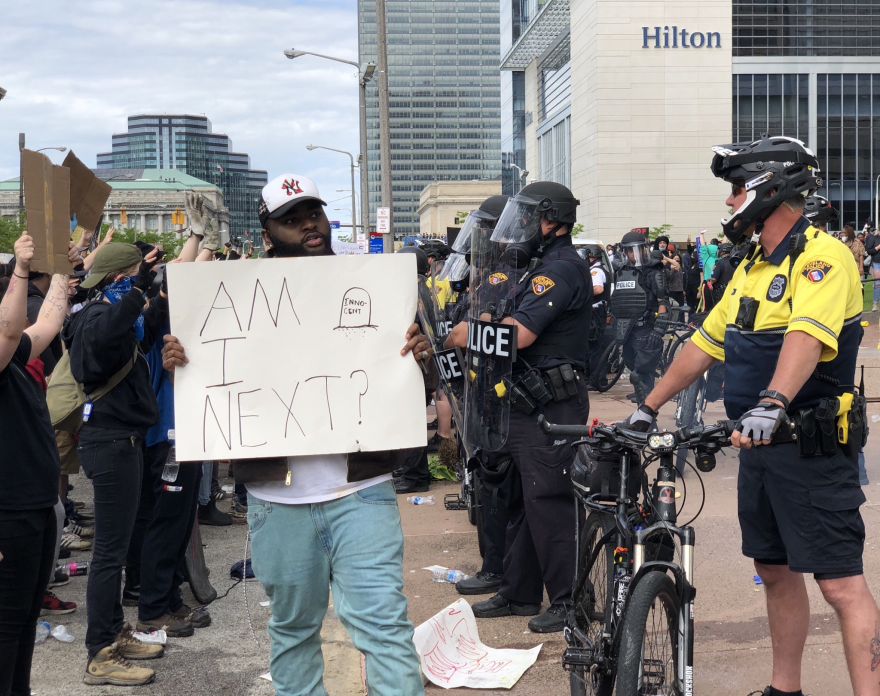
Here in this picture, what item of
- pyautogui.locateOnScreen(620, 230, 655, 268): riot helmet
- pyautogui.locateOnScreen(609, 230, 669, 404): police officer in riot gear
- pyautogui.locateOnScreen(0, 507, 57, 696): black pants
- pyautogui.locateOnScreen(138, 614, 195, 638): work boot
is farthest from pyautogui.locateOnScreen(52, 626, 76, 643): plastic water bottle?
pyautogui.locateOnScreen(620, 230, 655, 268): riot helmet

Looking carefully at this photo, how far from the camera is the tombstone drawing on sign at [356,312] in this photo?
3.08 meters

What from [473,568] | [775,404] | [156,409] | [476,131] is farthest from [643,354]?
[476,131]

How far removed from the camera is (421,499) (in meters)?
7.73

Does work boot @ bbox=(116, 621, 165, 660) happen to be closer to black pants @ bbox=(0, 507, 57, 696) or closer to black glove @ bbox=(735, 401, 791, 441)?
black pants @ bbox=(0, 507, 57, 696)

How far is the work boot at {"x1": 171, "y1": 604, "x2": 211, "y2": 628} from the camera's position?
4.96 metres

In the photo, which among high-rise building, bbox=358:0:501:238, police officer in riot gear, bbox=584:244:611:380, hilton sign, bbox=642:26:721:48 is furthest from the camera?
high-rise building, bbox=358:0:501:238

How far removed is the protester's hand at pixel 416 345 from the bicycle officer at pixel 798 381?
0.80m

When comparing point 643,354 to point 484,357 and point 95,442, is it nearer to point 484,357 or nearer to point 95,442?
point 484,357

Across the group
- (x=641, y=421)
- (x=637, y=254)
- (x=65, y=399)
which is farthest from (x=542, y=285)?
(x=637, y=254)

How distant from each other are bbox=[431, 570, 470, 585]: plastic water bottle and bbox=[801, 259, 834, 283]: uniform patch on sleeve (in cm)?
302

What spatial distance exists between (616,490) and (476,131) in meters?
196

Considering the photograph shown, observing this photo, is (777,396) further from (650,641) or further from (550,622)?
(550,622)

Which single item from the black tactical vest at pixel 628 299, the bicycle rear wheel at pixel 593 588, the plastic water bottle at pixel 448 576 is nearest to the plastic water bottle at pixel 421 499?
the plastic water bottle at pixel 448 576

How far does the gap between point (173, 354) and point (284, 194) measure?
0.64m
